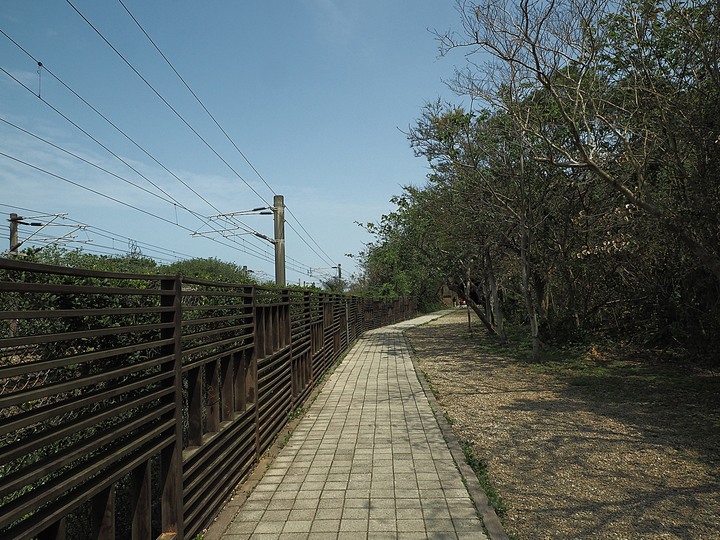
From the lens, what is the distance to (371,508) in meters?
4.27

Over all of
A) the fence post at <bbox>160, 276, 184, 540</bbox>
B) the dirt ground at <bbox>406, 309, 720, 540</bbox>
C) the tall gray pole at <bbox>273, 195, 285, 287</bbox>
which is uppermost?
the tall gray pole at <bbox>273, 195, 285, 287</bbox>

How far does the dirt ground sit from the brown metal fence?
2389mm

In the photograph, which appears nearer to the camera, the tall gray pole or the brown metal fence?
the brown metal fence

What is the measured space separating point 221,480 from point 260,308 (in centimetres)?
205

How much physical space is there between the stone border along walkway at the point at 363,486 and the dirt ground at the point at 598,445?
0.38 meters

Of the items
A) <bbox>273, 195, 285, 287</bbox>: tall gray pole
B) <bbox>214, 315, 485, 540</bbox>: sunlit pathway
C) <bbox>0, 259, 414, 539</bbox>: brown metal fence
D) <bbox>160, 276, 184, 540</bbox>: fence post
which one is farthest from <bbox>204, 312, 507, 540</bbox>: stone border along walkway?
<bbox>273, 195, 285, 287</bbox>: tall gray pole

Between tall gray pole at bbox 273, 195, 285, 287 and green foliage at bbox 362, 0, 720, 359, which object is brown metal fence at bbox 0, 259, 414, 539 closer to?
green foliage at bbox 362, 0, 720, 359

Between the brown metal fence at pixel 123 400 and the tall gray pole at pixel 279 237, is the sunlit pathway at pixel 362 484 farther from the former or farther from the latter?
the tall gray pole at pixel 279 237

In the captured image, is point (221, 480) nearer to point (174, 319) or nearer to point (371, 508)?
point (371, 508)

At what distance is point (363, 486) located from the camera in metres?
4.80

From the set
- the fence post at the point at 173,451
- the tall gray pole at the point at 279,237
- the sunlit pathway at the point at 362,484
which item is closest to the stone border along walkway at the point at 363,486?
the sunlit pathway at the point at 362,484

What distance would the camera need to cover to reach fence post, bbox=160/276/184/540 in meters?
3.20

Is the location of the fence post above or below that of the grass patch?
above

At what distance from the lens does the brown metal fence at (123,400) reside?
196 centimetres
